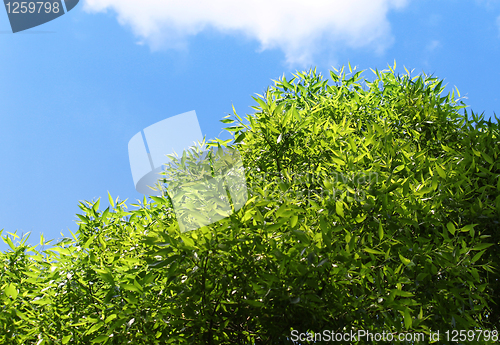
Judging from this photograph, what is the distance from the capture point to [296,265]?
6.29 feet

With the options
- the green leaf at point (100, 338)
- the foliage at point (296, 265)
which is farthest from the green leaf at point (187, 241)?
the green leaf at point (100, 338)

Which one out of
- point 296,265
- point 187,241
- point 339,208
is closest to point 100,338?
point 187,241

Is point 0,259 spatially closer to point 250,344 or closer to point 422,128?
point 250,344

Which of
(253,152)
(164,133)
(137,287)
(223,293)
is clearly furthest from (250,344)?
(164,133)

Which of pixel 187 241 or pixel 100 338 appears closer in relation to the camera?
pixel 187 241

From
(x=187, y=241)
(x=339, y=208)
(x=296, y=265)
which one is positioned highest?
(x=339, y=208)

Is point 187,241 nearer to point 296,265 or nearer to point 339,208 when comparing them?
point 296,265

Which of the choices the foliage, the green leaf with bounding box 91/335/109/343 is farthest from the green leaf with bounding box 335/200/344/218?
the green leaf with bounding box 91/335/109/343

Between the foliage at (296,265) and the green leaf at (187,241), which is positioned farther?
the foliage at (296,265)

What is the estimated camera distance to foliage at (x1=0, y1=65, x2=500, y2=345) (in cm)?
193

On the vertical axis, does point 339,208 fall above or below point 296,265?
above

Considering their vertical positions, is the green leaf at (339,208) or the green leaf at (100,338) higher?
the green leaf at (339,208)

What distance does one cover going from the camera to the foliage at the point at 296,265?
1.93 metres

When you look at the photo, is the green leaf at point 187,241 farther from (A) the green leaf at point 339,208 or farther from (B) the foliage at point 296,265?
(A) the green leaf at point 339,208
